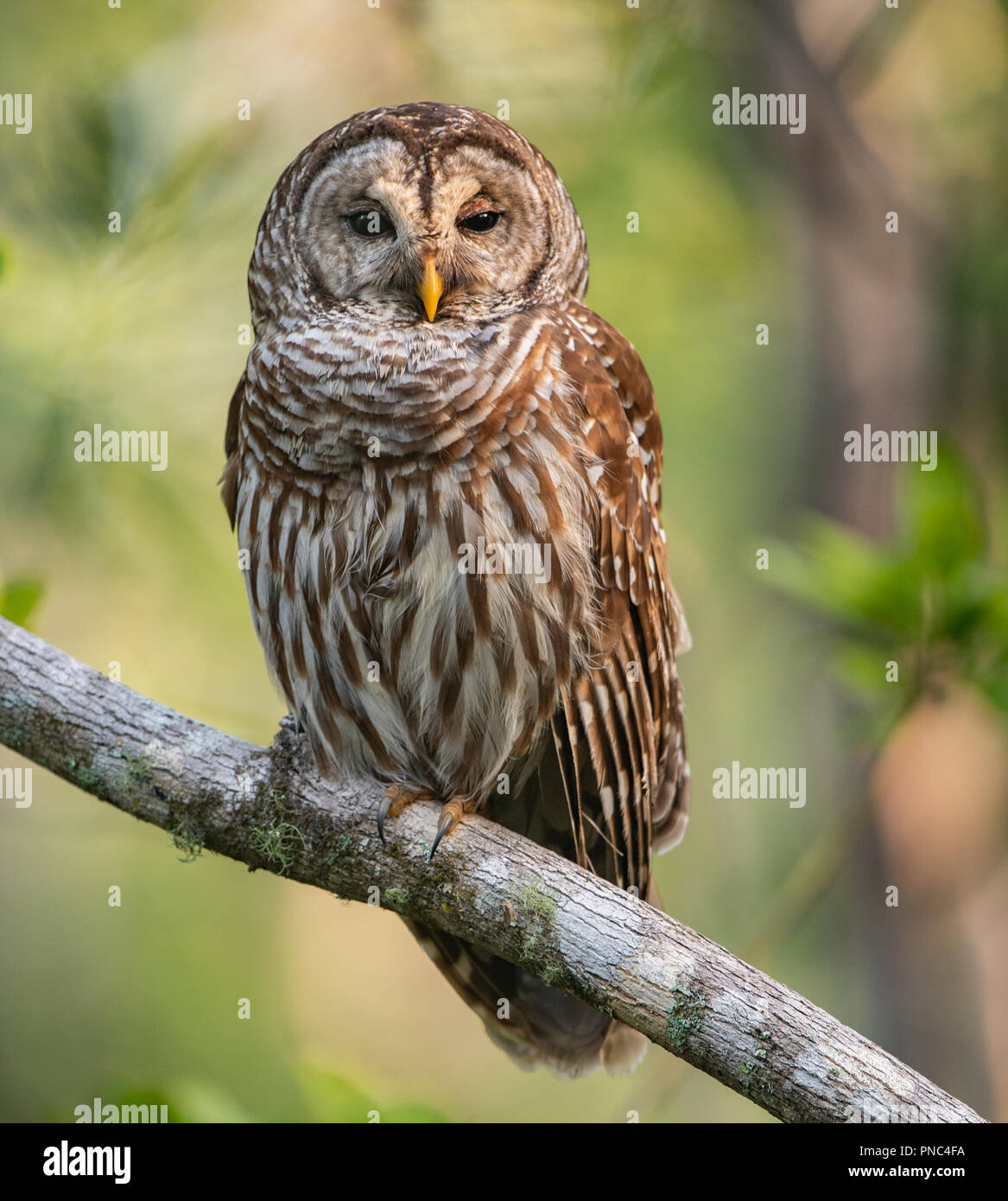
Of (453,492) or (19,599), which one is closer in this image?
(453,492)

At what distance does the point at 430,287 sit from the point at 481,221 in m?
0.31

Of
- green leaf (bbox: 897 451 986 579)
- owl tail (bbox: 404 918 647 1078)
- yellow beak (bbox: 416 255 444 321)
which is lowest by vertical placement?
owl tail (bbox: 404 918 647 1078)

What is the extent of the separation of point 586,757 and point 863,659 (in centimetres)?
96

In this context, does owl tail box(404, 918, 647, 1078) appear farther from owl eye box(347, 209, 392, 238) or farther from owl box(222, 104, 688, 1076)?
owl eye box(347, 209, 392, 238)

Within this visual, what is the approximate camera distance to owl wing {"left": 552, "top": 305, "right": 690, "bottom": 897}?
3.05m

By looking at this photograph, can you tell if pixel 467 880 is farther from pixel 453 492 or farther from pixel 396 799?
pixel 453 492

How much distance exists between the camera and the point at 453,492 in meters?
2.86

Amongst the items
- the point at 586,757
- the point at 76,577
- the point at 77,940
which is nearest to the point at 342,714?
the point at 586,757

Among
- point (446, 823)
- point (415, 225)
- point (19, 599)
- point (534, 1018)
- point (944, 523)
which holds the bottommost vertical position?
point (534, 1018)

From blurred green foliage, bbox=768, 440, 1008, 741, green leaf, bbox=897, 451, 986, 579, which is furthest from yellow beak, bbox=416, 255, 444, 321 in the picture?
green leaf, bbox=897, 451, 986, 579

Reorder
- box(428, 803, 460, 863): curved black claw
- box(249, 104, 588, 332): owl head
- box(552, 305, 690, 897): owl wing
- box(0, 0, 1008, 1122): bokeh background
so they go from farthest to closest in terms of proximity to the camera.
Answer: box(0, 0, 1008, 1122): bokeh background → box(552, 305, 690, 897): owl wing → box(249, 104, 588, 332): owl head → box(428, 803, 460, 863): curved black claw

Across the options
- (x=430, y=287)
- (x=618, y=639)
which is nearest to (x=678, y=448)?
(x=618, y=639)

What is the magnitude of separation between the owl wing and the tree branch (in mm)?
376

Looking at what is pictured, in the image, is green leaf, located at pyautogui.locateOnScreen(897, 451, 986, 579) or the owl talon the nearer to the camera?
the owl talon
